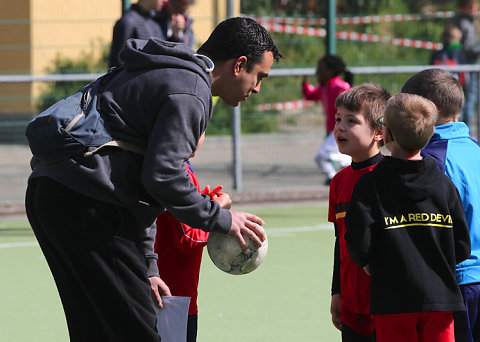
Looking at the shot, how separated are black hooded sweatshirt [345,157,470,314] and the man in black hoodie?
0.51 metres

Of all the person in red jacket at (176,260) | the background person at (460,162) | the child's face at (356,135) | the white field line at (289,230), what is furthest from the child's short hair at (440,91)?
the white field line at (289,230)

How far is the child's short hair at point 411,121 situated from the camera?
4.21 meters

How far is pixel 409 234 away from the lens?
417 centimetres

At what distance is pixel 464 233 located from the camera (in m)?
4.26

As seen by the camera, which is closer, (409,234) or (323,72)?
(409,234)

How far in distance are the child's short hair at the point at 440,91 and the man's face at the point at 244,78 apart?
83 centimetres

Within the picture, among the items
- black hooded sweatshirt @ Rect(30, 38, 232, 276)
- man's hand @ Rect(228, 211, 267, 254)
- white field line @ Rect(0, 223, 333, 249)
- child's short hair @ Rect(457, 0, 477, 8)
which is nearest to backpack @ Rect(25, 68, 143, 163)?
black hooded sweatshirt @ Rect(30, 38, 232, 276)

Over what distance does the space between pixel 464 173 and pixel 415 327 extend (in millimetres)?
777

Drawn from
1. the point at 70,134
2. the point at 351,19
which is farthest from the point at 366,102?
the point at 351,19

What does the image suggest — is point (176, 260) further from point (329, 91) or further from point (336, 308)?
point (329, 91)

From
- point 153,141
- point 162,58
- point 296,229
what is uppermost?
point 162,58


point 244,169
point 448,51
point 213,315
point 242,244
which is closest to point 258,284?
point 213,315

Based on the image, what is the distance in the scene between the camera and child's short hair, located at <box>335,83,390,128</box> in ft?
15.5

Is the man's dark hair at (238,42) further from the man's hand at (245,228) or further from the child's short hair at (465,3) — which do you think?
the child's short hair at (465,3)
